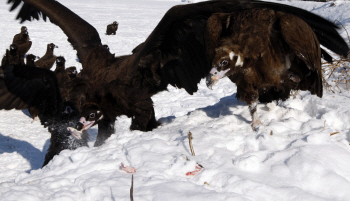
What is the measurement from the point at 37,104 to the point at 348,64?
5317 mm

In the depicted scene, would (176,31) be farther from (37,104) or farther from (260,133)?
(37,104)

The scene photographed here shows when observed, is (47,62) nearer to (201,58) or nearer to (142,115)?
(142,115)

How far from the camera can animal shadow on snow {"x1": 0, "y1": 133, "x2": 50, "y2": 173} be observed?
215 inches

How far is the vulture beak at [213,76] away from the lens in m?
3.29

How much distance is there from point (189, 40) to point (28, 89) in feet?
7.02

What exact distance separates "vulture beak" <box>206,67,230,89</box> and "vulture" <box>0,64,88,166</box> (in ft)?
6.38

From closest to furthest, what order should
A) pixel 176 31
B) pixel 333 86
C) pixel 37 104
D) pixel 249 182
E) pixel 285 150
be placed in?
pixel 249 182
pixel 285 150
pixel 176 31
pixel 37 104
pixel 333 86

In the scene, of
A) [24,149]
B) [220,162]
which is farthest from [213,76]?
[24,149]

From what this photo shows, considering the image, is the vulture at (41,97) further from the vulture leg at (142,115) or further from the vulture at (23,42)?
Answer: the vulture at (23,42)

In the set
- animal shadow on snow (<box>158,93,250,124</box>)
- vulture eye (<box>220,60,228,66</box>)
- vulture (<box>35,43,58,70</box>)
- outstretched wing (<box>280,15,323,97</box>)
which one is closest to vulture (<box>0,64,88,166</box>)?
animal shadow on snow (<box>158,93,250,124</box>)

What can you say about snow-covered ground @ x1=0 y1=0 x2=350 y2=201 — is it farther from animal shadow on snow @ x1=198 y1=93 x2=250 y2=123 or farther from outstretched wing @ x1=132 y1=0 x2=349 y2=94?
outstretched wing @ x1=132 y1=0 x2=349 y2=94

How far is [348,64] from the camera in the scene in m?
6.25

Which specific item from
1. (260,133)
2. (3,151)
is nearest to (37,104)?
(3,151)

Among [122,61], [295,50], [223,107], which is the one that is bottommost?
[223,107]
